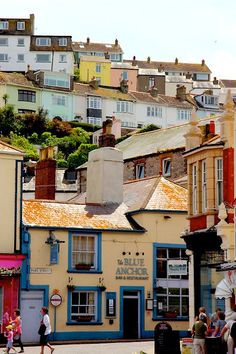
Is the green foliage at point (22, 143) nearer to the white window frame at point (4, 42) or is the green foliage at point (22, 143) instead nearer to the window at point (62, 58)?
the window at point (62, 58)

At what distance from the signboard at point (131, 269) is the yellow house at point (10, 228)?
469 centimetres

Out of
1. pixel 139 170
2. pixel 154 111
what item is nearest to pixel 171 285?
A: pixel 139 170

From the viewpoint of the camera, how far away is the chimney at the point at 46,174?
158 feet

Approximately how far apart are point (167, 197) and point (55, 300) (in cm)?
772

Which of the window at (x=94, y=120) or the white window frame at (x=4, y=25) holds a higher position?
the white window frame at (x=4, y=25)

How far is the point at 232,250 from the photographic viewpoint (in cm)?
2967

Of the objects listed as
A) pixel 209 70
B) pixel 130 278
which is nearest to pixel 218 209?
pixel 130 278

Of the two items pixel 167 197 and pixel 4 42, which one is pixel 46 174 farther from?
pixel 4 42

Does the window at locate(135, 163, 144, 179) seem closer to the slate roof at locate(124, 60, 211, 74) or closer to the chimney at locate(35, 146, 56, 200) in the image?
the chimney at locate(35, 146, 56, 200)

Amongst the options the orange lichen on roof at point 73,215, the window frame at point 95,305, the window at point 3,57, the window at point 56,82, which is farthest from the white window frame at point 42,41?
the window frame at point 95,305

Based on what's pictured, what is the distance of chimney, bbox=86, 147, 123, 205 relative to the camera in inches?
1715

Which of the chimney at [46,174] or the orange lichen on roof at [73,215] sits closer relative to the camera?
the orange lichen on roof at [73,215]

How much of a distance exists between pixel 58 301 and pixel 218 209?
411 inches

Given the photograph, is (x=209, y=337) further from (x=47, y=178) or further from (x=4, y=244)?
(x=47, y=178)
